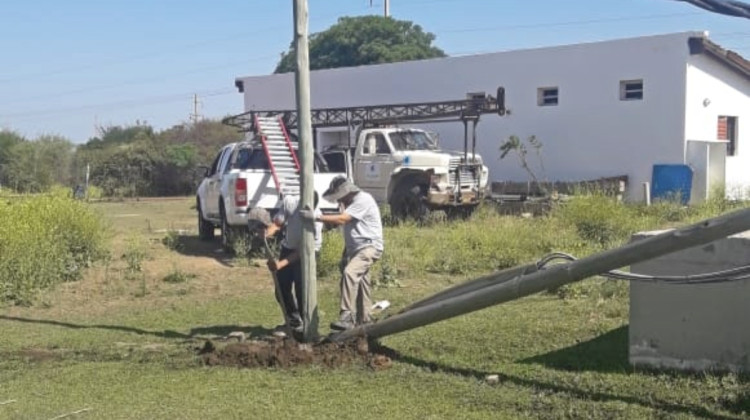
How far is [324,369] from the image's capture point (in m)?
7.38

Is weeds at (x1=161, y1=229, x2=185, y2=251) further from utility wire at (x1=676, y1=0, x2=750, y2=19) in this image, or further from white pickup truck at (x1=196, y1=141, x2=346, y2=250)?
utility wire at (x1=676, y1=0, x2=750, y2=19)

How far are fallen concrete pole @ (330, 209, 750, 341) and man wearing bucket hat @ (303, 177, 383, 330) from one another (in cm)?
64

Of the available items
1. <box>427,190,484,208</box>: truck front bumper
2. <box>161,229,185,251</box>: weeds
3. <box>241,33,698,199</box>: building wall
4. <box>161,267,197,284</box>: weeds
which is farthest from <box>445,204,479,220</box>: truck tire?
<box>161,267,197,284</box>: weeds

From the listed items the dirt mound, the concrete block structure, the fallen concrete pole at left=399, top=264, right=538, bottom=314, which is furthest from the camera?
the dirt mound

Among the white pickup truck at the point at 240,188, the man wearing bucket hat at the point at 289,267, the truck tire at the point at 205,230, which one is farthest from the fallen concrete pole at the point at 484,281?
the truck tire at the point at 205,230

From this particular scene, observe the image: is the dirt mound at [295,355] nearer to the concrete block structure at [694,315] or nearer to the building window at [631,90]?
the concrete block structure at [694,315]

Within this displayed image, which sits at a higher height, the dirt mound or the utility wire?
the utility wire

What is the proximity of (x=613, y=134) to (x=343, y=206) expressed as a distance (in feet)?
65.0

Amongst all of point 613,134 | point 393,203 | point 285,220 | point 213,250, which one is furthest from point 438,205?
point 285,220

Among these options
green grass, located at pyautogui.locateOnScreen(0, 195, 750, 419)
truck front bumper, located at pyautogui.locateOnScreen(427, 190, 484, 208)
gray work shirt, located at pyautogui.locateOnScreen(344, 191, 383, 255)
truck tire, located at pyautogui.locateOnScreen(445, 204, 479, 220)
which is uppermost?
gray work shirt, located at pyautogui.locateOnScreen(344, 191, 383, 255)

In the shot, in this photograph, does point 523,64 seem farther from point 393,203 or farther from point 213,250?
point 213,250

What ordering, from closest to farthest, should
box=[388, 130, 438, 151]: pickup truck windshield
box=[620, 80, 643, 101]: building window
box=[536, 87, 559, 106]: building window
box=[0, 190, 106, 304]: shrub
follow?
box=[0, 190, 106, 304]: shrub < box=[388, 130, 438, 151]: pickup truck windshield < box=[620, 80, 643, 101]: building window < box=[536, 87, 559, 106]: building window

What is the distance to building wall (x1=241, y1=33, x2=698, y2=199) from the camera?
25984 millimetres

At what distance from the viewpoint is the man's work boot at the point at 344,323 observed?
8.26 metres
